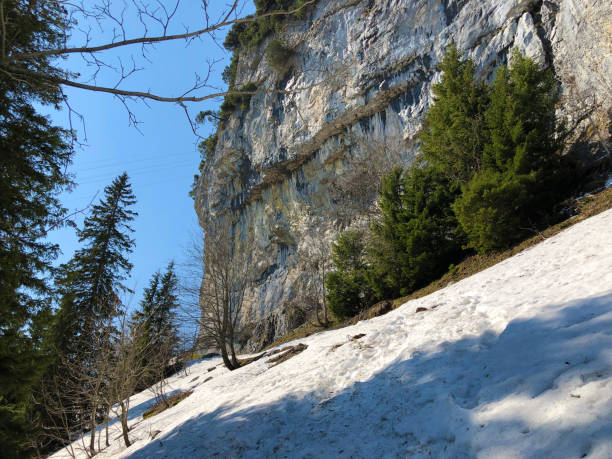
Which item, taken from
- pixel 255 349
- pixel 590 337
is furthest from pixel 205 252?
pixel 590 337

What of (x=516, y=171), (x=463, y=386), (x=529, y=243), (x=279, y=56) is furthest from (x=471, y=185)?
(x=279, y=56)

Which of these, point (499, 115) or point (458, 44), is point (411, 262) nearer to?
point (499, 115)

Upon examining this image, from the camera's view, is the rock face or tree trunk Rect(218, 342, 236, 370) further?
the rock face

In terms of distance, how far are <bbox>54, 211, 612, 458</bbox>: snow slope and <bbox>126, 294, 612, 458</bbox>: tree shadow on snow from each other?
12mm

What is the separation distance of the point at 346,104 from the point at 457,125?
1490cm

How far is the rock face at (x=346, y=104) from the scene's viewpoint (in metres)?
14.0

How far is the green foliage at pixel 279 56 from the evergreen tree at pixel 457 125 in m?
20.3

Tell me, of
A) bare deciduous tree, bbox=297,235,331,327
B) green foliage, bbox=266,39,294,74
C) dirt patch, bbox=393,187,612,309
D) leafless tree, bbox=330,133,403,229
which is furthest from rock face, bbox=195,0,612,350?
dirt patch, bbox=393,187,612,309

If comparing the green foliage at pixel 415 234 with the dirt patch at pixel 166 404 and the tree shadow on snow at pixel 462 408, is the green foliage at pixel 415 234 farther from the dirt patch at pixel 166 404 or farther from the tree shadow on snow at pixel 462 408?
the dirt patch at pixel 166 404

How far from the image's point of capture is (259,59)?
115 feet

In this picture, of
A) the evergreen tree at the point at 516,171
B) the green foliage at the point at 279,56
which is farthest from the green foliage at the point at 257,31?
the evergreen tree at the point at 516,171

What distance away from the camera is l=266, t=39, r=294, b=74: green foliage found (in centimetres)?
2959

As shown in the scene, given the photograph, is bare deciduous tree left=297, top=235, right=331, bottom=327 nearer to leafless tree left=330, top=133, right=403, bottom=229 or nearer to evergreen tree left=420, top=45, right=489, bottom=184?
leafless tree left=330, top=133, right=403, bottom=229

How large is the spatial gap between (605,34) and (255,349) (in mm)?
23060
